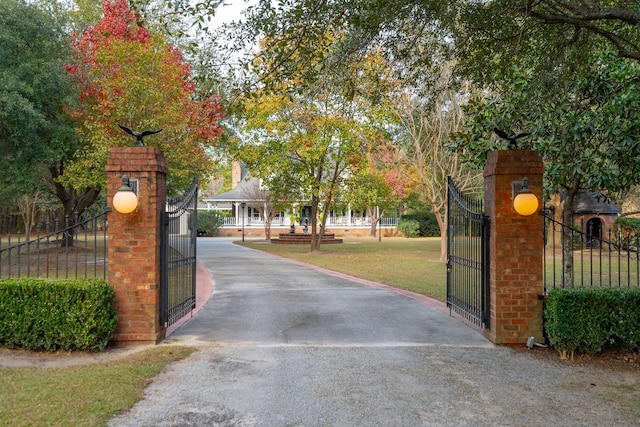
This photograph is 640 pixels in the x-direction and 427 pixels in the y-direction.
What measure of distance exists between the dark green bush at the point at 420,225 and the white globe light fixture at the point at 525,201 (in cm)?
3863

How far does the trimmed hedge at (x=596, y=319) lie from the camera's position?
20.4 ft

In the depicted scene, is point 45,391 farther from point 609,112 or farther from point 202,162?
point 202,162

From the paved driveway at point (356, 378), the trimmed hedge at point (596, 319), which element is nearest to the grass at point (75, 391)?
the paved driveway at point (356, 378)

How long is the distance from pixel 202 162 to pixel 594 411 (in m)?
15.7

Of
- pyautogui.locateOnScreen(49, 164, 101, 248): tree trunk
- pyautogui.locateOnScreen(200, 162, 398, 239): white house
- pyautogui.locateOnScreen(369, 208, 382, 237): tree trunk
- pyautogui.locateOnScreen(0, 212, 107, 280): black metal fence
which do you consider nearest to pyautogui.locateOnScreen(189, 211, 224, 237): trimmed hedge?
pyautogui.locateOnScreen(200, 162, 398, 239): white house

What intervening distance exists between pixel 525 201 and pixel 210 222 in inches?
1588

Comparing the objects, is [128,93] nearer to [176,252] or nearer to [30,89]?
[30,89]

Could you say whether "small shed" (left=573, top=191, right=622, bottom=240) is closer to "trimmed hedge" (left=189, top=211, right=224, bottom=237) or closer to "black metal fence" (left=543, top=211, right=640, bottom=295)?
"black metal fence" (left=543, top=211, right=640, bottom=295)

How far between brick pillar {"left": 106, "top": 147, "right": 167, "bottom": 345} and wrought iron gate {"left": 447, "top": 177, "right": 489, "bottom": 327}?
176 inches

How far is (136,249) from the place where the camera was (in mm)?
6484

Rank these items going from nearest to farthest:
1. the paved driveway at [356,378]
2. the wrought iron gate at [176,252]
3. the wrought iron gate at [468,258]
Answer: the paved driveway at [356,378] < the wrought iron gate at [176,252] < the wrought iron gate at [468,258]

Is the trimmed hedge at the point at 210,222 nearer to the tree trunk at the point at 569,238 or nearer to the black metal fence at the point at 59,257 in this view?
the black metal fence at the point at 59,257

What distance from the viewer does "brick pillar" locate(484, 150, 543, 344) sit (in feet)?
21.9

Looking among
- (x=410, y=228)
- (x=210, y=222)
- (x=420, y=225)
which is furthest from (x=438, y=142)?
(x=210, y=222)
